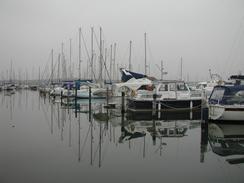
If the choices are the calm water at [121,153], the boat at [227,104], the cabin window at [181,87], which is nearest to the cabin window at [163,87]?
the cabin window at [181,87]

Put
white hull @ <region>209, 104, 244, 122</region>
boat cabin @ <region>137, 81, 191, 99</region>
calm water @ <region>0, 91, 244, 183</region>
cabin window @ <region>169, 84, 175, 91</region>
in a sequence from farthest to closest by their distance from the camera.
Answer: cabin window @ <region>169, 84, 175, 91</region>
boat cabin @ <region>137, 81, 191, 99</region>
white hull @ <region>209, 104, 244, 122</region>
calm water @ <region>0, 91, 244, 183</region>

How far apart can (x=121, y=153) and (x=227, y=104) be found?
960cm

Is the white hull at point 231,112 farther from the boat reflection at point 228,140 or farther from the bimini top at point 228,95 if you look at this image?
the bimini top at point 228,95

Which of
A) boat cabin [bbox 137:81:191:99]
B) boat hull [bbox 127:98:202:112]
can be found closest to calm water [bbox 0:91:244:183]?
boat hull [bbox 127:98:202:112]

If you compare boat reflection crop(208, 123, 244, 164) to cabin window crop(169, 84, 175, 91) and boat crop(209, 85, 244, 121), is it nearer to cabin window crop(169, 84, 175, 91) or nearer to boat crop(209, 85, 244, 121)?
boat crop(209, 85, 244, 121)

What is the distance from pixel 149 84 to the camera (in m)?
30.2

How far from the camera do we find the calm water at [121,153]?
27.6 ft

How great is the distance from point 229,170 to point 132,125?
30.1ft

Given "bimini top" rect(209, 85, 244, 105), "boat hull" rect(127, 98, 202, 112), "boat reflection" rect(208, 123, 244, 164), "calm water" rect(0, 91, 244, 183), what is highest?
"bimini top" rect(209, 85, 244, 105)

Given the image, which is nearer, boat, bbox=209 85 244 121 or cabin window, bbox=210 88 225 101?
boat, bbox=209 85 244 121

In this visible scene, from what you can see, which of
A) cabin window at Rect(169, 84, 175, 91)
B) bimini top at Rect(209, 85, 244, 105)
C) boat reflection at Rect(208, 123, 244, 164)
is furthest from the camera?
cabin window at Rect(169, 84, 175, 91)

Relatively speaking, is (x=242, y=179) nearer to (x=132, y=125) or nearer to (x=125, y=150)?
(x=125, y=150)

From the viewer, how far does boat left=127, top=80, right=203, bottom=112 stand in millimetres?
23391

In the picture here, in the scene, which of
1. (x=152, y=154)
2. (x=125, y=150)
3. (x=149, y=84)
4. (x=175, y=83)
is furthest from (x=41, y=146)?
(x=149, y=84)
